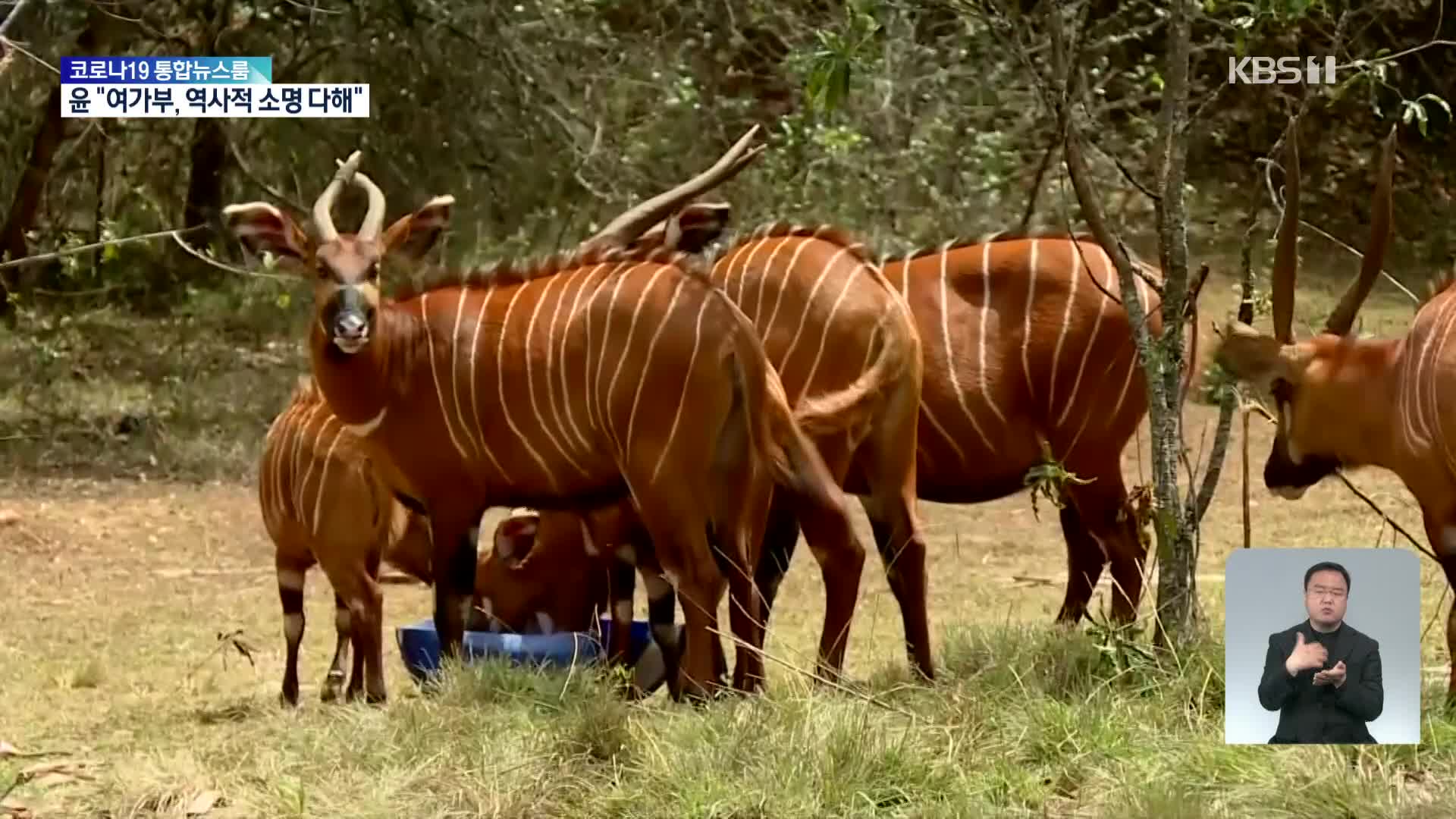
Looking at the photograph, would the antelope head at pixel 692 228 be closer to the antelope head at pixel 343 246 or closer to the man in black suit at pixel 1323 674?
the antelope head at pixel 343 246

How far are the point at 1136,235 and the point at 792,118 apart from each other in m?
1.68

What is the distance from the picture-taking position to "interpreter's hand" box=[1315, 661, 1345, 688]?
9.88 ft

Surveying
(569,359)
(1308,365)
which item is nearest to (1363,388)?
(1308,365)

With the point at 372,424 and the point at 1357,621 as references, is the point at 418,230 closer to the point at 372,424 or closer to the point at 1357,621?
the point at 372,424

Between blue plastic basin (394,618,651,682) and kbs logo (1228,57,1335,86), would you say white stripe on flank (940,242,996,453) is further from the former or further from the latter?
kbs logo (1228,57,1335,86)

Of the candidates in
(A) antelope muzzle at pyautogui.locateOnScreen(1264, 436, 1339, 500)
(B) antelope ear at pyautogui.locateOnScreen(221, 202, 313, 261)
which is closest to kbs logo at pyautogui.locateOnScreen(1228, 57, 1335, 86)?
(A) antelope muzzle at pyautogui.locateOnScreen(1264, 436, 1339, 500)

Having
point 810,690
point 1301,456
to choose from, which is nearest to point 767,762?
point 810,690

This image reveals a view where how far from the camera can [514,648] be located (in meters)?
4.30

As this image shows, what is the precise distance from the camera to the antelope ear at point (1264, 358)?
3631 millimetres

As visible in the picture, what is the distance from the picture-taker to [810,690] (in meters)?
3.70

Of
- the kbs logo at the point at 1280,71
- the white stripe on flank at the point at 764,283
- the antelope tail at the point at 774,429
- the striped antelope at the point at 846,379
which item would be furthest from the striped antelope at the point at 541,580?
the kbs logo at the point at 1280,71

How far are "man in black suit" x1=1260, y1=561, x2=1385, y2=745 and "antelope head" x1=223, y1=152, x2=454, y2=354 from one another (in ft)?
6.25

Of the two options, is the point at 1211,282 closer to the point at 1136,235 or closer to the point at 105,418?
the point at 1136,235
